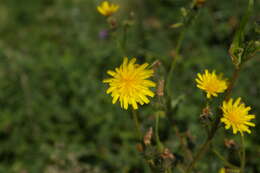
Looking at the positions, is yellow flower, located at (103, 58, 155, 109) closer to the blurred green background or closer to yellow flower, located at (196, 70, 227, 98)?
yellow flower, located at (196, 70, 227, 98)

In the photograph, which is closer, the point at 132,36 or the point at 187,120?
the point at 187,120

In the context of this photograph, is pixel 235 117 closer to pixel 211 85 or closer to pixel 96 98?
pixel 211 85

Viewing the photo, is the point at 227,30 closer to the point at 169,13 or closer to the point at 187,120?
the point at 169,13

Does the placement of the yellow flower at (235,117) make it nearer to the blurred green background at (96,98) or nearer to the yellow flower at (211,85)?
the yellow flower at (211,85)

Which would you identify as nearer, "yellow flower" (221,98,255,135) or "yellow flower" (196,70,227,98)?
"yellow flower" (221,98,255,135)

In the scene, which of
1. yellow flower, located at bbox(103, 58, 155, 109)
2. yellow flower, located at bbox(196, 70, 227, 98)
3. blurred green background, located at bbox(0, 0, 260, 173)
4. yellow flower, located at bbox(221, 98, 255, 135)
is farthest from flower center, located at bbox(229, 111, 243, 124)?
blurred green background, located at bbox(0, 0, 260, 173)

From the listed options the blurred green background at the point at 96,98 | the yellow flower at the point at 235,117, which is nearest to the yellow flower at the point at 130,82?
the yellow flower at the point at 235,117

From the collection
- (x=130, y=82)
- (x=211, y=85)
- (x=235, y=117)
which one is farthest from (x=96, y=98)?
(x=235, y=117)

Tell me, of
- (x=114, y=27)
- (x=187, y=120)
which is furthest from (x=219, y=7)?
(x=114, y=27)
